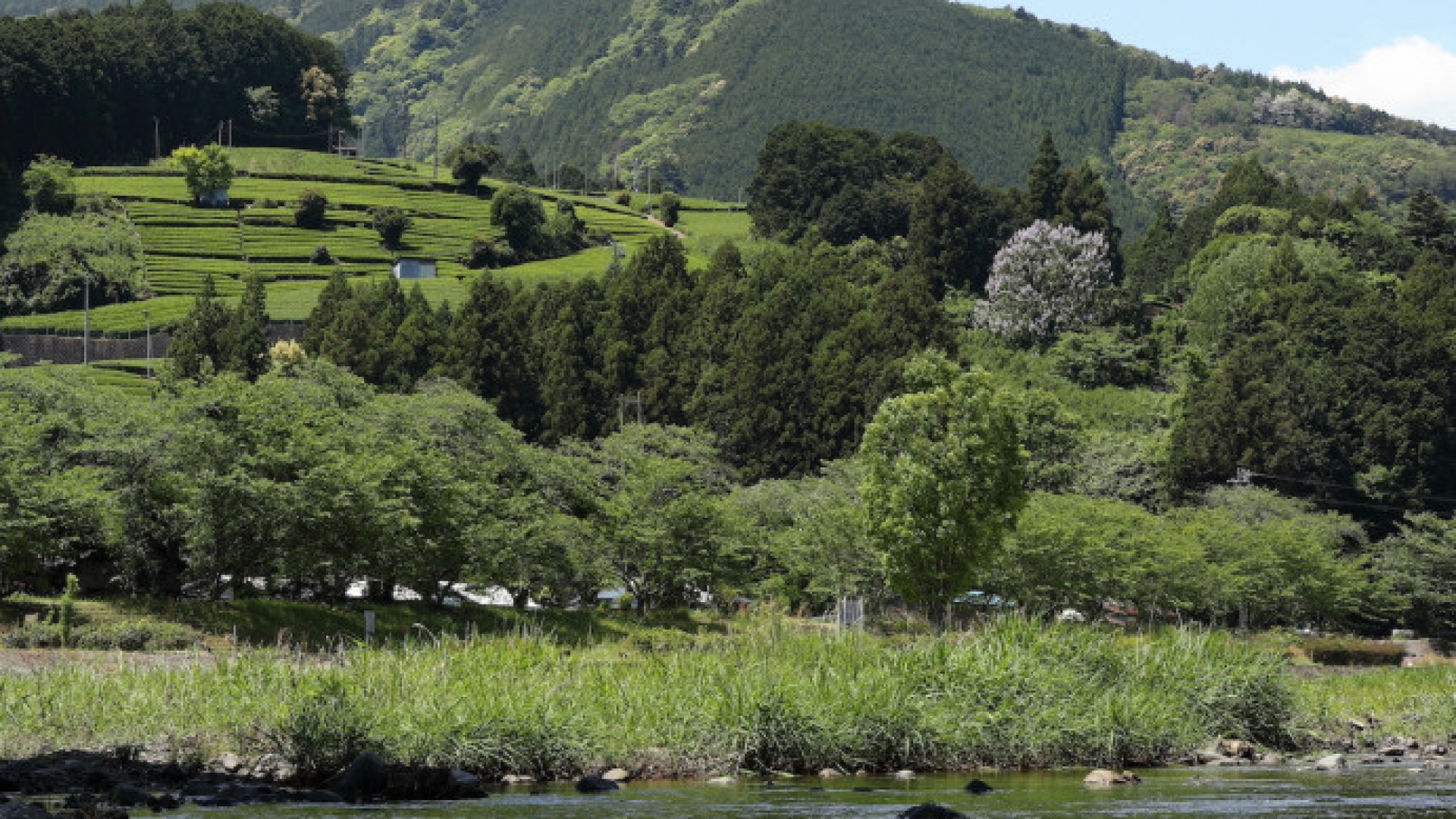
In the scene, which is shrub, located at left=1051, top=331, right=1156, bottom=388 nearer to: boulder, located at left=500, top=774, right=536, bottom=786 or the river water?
the river water

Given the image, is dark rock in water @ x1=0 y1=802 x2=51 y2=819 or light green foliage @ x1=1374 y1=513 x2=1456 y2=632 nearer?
dark rock in water @ x1=0 y1=802 x2=51 y2=819

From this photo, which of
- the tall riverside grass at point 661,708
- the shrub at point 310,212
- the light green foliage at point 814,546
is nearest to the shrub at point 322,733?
the tall riverside grass at point 661,708

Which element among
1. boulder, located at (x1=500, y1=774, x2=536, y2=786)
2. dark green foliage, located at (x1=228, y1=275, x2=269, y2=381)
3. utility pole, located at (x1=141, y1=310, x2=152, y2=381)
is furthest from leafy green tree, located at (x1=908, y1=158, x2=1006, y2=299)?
boulder, located at (x1=500, y1=774, x2=536, y2=786)

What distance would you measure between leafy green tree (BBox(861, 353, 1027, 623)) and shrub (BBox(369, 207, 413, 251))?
8365 cm

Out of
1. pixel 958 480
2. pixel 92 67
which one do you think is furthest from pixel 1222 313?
pixel 92 67

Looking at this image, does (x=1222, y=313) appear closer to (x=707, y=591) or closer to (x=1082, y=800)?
(x=707, y=591)

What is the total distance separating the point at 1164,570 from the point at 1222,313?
45.9m

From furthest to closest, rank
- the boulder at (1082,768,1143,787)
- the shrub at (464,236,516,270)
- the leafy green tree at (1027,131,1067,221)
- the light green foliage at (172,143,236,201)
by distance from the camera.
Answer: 1. the light green foliage at (172,143,236,201)
2. the shrub at (464,236,516,270)
3. the leafy green tree at (1027,131,1067,221)
4. the boulder at (1082,768,1143,787)

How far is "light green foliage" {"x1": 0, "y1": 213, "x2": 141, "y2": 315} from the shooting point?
4476 inches

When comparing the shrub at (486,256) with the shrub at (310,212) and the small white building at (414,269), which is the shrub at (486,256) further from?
the shrub at (310,212)

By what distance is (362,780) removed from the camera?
24094 mm

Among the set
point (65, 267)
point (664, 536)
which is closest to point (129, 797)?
point (664, 536)

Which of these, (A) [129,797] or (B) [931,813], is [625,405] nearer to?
(A) [129,797]

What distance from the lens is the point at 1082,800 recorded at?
24391 millimetres
